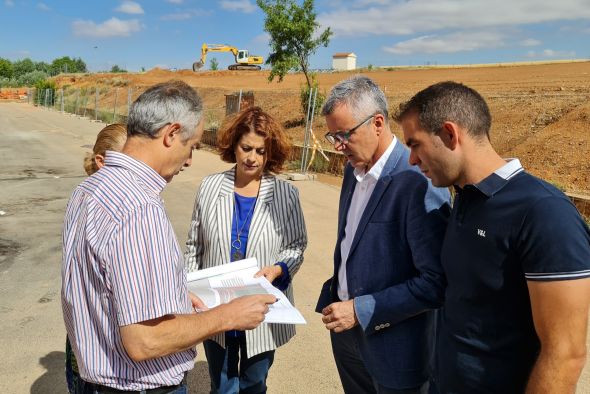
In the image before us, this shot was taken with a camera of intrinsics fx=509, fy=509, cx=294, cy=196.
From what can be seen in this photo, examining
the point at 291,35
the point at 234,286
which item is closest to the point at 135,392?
the point at 234,286

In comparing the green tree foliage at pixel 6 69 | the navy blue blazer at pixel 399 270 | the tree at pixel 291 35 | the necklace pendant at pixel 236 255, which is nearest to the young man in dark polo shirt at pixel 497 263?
the navy blue blazer at pixel 399 270

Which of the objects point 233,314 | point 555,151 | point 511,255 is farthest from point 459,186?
point 555,151

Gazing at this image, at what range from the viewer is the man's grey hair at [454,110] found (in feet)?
5.68

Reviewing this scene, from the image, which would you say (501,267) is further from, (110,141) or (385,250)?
(110,141)

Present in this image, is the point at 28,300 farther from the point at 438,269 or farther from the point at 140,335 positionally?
the point at 438,269

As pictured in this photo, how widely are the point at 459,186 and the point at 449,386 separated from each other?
72 centimetres

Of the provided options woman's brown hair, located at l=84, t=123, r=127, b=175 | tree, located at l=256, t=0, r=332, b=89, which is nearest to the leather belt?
woman's brown hair, located at l=84, t=123, r=127, b=175

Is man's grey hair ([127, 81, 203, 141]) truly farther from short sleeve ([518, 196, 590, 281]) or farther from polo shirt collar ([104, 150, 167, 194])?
short sleeve ([518, 196, 590, 281])

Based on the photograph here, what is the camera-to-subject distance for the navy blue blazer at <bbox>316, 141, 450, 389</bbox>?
2.00 m

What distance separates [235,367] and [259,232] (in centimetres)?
74

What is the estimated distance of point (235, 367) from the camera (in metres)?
2.74

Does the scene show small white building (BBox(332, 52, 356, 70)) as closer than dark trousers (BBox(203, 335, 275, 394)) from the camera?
No

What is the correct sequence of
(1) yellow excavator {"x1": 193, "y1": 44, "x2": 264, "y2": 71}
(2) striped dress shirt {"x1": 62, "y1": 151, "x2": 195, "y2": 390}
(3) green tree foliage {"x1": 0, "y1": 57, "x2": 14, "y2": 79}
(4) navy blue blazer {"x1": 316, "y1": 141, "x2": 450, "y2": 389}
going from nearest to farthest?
1. (2) striped dress shirt {"x1": 62, "y1": 151, "x2": 195, "y2": 390}
2. (4) navy blue blazer {"x1": 316, "y1": 141, "x2": 450, "y2": 389}
3. (1) yellow excavator {"x1": 193, "y1": 44, "x2": 264, "y2": 71}
4. (3) green tree foliage {"x1": 0, "y1": 57, "x2": 14, "y2": 79}

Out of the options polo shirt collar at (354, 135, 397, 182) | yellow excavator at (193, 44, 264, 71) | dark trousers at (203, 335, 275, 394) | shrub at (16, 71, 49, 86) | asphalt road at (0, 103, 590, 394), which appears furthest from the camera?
shrub at (16, 71, 49, 86)
